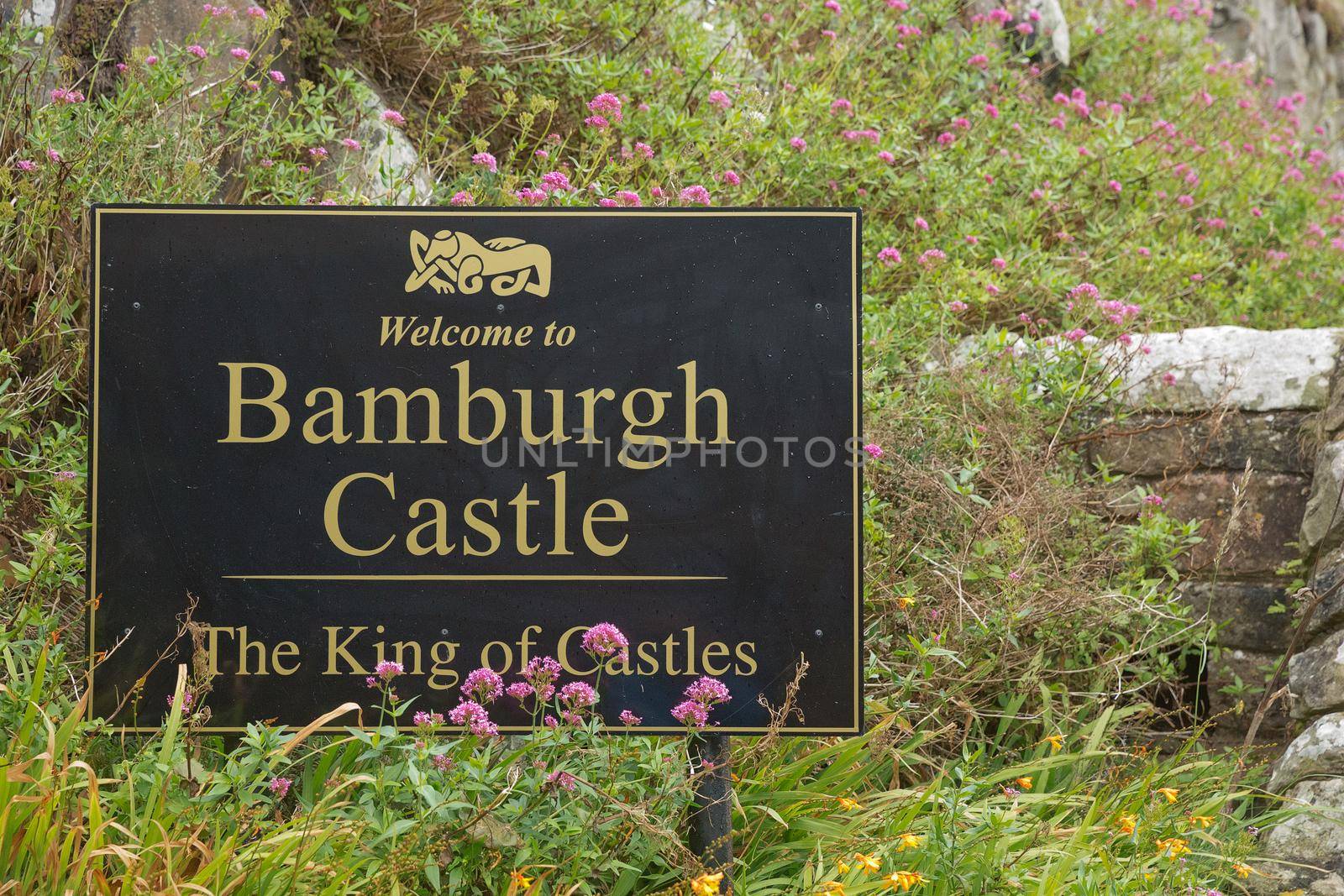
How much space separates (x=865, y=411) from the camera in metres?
3.55

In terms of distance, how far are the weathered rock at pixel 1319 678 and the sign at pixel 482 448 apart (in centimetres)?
162

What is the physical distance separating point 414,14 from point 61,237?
1.78m

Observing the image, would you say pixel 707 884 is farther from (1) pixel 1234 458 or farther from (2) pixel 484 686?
(1) pixel 1234 458

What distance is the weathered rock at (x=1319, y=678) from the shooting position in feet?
9.90

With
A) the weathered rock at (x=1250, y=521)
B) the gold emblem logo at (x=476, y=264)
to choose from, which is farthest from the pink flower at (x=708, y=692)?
the weathered rock at (x=1250, y=521)

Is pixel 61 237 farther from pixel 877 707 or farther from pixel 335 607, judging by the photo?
pixel 877 707

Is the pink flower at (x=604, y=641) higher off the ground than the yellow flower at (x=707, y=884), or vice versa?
the pink flower at (x=604, y=641)

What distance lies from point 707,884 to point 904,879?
400 millimetres

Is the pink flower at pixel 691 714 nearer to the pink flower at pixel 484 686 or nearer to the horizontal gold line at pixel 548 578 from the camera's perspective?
the horizontal gold line at pixel 548 578

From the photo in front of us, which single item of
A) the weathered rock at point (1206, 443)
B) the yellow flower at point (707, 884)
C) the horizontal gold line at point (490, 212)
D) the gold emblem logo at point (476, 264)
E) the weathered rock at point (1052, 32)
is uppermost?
the weathered rock at point (1052, 32)

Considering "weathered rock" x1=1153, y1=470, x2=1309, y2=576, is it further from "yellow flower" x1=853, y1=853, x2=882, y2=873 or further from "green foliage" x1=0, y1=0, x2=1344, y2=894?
"yellow flower" x1=853, y1=853, x2=882, y2=873

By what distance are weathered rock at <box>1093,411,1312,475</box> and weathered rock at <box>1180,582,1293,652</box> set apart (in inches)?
16.9

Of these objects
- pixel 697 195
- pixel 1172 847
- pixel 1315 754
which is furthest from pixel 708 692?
pixel 1315 754

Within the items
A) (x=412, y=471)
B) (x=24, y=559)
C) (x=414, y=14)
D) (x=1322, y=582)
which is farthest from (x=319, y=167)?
(x=1322, y=582)
